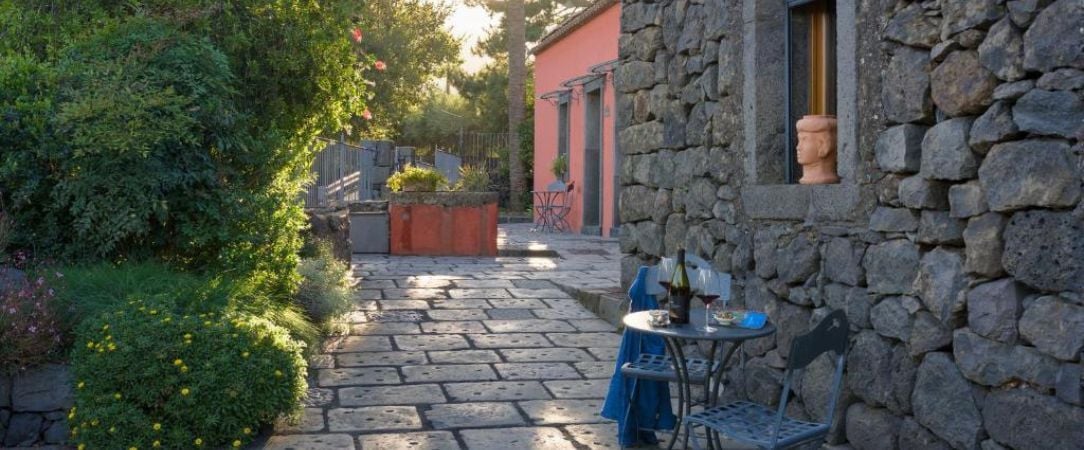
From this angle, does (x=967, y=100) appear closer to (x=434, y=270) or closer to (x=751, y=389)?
(x=751, y=389)

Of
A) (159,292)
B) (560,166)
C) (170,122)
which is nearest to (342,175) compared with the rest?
(560,166)

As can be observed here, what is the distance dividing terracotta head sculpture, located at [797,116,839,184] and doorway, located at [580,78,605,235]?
1144 cm

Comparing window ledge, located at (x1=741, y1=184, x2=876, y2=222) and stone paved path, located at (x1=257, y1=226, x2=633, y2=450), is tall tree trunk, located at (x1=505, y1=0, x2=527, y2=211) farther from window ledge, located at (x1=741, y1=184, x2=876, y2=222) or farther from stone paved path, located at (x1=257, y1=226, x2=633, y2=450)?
window ledge, located at (x1=741, y1=184, x2=876, y2=222)

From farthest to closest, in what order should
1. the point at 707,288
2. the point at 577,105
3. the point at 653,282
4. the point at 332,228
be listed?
1. the point at 577,105
2. the point at 332,228
3. the point at 653,282
4. the point at 707,288

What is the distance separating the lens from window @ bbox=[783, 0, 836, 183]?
4.86 m


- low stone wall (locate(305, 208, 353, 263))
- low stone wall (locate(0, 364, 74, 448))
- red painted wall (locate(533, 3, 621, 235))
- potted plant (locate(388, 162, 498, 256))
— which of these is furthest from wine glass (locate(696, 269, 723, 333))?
red painted wall (locate(533, 3, 621, 235))

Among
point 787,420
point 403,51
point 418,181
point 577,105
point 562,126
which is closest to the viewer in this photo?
point 787,420

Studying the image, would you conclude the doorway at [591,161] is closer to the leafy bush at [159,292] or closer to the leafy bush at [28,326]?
the leafy bush at [159,292]

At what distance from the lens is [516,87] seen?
21203mm

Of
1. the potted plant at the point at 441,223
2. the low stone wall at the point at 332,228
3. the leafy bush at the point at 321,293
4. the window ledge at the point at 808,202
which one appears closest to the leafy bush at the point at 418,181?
the potted plant at the point at 441,223

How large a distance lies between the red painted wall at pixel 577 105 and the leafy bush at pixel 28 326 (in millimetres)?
9332

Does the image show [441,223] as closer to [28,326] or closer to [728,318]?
[28,326]

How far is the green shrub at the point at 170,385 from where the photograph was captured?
4125mm

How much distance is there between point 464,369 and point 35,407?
7.50ft
